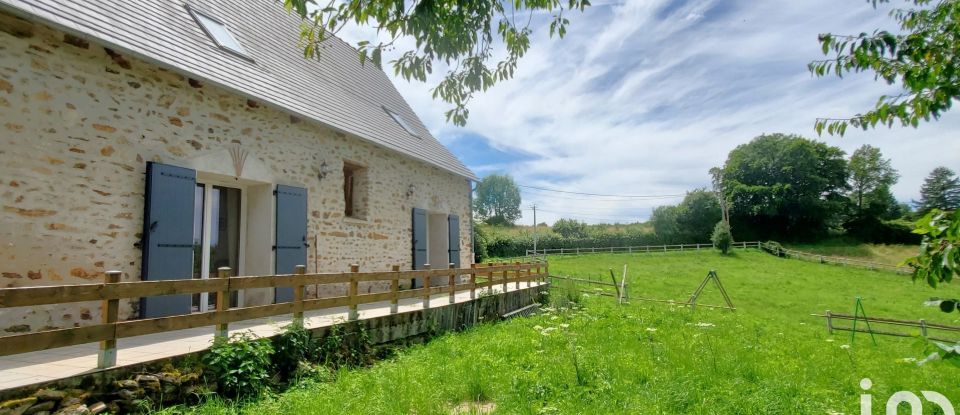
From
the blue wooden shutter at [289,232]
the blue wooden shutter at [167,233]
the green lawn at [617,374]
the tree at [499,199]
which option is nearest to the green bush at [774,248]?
the green lawn at [617,374]

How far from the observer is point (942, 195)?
49125 mm

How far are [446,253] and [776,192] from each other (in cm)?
3853

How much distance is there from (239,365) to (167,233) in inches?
86.4

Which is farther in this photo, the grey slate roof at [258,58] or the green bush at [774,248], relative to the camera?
the green bush at [774,248]

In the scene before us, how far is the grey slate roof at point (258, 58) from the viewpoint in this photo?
4754 millimetres

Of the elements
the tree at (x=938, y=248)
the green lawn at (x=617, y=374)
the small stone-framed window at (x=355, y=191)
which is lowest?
the green lawn at (x=617, y=374)

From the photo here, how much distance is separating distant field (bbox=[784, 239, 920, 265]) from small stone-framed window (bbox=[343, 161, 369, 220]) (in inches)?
1243

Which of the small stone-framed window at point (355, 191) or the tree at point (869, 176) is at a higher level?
the tree at point (869, 176)

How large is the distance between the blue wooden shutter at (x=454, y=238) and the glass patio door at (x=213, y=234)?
531 cm

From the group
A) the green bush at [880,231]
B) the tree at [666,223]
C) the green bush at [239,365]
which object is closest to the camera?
the green bush at [239,365]

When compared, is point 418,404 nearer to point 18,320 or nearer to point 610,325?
point 18,320

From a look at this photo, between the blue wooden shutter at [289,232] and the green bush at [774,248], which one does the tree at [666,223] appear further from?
the blue wooden shutter at [289,232]

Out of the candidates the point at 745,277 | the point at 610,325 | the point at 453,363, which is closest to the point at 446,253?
the point at 610,325

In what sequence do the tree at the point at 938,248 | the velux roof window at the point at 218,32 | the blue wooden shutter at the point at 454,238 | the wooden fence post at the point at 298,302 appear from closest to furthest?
1. the tree at the point at 938,248
2. the wooden fence post at the point at 298,302
3. the velux roof window at the point at 218,32
4. the blue wooden shutter at the point at 454,238
